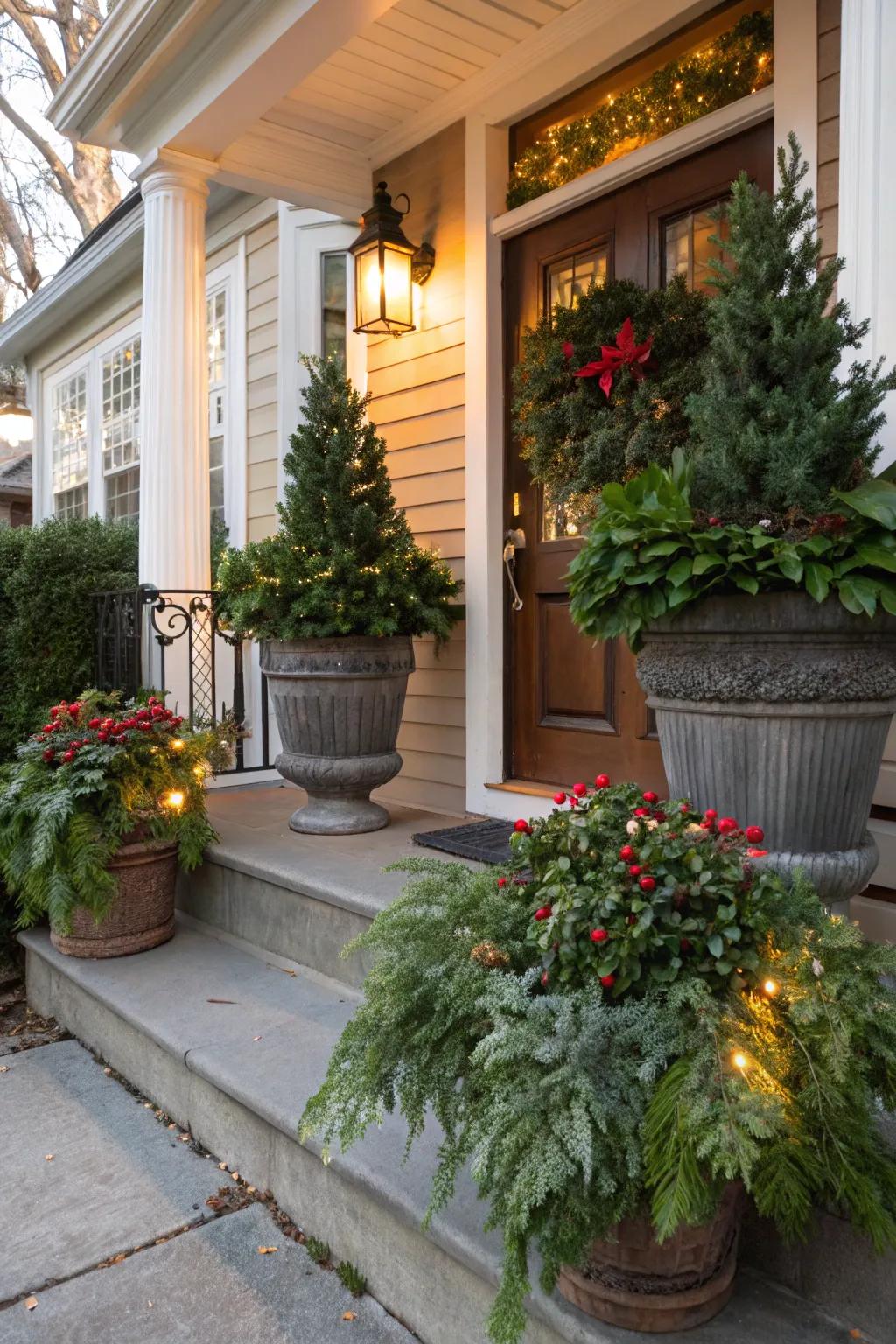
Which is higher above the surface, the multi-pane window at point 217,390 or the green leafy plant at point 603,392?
Result: the multi-pane window at point 217,390

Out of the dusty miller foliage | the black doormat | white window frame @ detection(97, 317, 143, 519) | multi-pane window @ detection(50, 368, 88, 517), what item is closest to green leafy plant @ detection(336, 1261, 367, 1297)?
the dusty miller foliage

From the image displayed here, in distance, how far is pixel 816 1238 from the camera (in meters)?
1.38

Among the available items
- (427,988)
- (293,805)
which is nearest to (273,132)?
(293,805)

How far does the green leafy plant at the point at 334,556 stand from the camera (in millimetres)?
3055

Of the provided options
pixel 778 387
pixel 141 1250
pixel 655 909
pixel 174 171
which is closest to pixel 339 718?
pixel 141 1250

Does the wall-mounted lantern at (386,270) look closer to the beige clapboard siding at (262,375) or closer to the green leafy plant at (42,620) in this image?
the beige clapboard siding at (262,375)

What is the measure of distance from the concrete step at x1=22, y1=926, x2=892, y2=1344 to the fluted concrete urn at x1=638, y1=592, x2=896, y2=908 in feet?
2.35

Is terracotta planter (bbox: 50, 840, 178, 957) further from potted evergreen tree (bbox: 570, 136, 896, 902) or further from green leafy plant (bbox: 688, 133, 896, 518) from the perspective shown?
green leafy plant (bbox: 688, 133, 896, 518)

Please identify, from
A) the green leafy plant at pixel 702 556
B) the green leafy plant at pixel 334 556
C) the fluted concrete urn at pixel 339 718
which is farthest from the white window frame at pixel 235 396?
the green leafy plant at pixel 702 556

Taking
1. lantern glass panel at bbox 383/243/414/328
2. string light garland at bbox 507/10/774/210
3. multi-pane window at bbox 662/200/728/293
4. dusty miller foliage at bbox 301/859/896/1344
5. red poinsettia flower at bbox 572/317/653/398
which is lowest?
dusty miller foliage at bbox 301/859/896/1344

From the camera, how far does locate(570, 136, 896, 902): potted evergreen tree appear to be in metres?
1.71

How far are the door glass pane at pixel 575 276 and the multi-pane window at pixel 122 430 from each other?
4.24 meters

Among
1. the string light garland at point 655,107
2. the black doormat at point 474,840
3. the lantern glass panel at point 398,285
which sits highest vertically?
the string light garland at point 655,107

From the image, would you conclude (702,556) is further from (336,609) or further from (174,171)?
(174,171)
